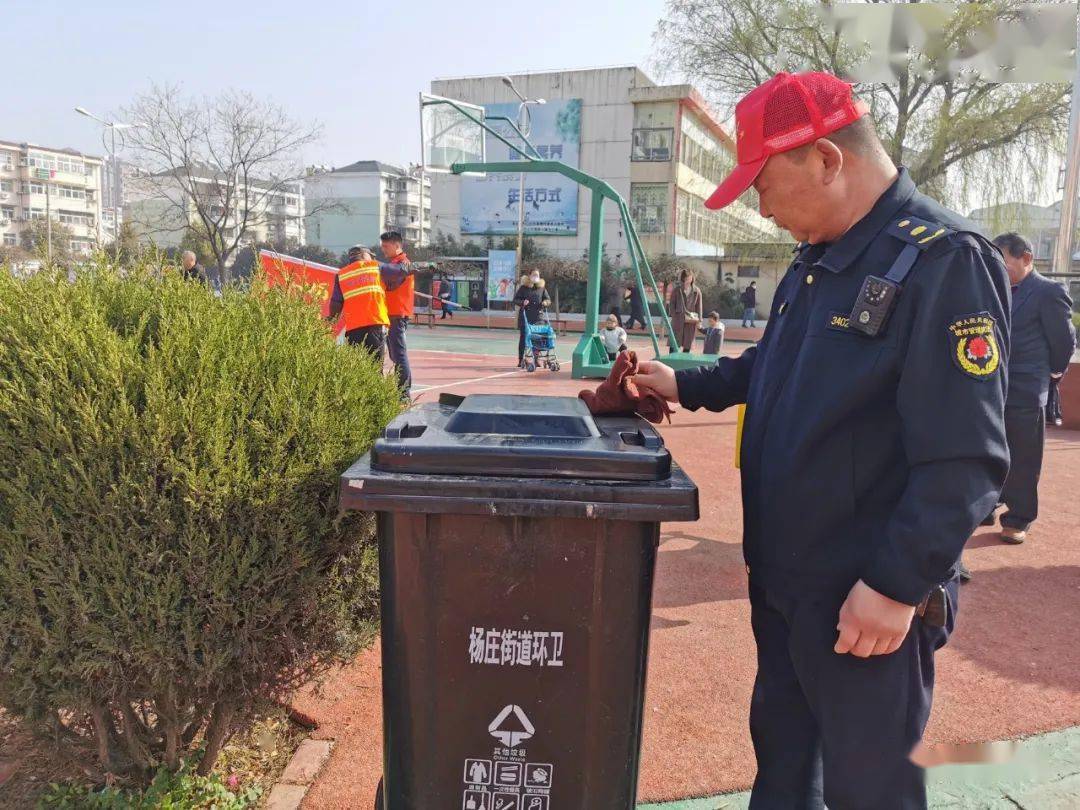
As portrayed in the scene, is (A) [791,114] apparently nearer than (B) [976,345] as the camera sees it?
No

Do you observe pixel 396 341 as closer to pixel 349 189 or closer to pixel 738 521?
pixel 738 521

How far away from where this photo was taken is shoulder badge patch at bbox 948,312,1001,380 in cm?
141

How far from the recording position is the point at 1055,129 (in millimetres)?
22219

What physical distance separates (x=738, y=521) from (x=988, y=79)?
22.6 meters

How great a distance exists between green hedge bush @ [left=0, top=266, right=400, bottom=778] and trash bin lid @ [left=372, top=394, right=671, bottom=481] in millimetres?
334

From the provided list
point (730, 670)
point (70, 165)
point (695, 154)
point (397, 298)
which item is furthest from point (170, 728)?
point (70, 165)

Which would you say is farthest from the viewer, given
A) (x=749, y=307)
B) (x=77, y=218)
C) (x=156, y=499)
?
(x=77, y=218)

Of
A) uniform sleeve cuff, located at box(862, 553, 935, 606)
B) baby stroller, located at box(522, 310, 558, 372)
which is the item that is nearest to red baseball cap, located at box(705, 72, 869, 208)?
uniform sleeve cuff, located at box(862, 553, 935, 606)

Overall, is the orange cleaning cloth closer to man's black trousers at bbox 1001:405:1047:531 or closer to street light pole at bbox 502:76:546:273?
man's black trousers at bbox 1001:405:1047:531

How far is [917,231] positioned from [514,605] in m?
1.12

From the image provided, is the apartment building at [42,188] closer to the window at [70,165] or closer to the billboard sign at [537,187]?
the window at [70,165]

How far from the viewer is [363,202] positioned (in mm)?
71938

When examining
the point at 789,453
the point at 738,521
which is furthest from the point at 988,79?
the point at 789,453

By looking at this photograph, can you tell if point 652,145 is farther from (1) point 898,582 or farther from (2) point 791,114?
(1) point 898,582
